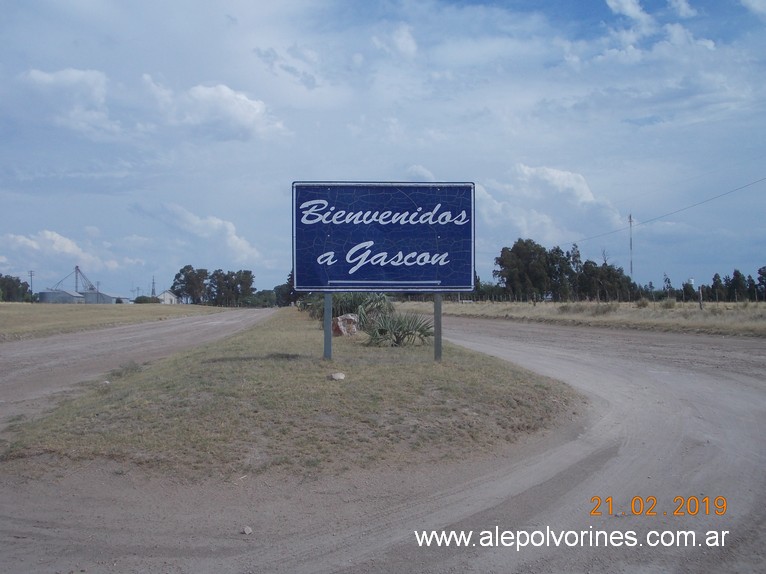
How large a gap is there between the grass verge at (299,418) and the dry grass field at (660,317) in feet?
69.5

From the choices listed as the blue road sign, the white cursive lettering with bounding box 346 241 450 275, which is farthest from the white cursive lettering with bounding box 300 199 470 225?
the white cursive lettering with bounding box 346 241 450 275

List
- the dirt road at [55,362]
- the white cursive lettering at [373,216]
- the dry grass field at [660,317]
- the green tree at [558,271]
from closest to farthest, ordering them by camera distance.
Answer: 1. the white cursive lettering at [373,216]
2. the dirt road at [55,362]
3. the dry grass field at [660,317]
4. the green tree at [558,271]

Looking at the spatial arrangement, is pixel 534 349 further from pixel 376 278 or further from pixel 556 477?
pixel 556 477

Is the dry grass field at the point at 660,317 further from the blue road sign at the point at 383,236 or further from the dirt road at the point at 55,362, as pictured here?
the blue road sign at the point at 383,236

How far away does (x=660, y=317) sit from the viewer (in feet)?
126

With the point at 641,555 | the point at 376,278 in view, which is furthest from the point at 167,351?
the point at 641,555

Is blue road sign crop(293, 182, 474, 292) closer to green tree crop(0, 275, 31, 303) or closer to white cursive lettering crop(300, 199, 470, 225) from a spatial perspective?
white cursive lettering crop(300, 199, 470, 225)

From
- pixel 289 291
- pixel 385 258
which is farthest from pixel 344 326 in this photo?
pixel 289 291

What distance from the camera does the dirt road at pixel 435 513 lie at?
221 inches

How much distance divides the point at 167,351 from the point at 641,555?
2273 centimetres

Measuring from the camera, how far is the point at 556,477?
7.77m

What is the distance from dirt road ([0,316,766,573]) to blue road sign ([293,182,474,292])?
4403 millimetres

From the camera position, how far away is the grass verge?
8.06 metres

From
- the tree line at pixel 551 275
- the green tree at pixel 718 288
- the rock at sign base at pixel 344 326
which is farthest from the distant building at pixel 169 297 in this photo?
the rock at sign base at pixel 344 326
